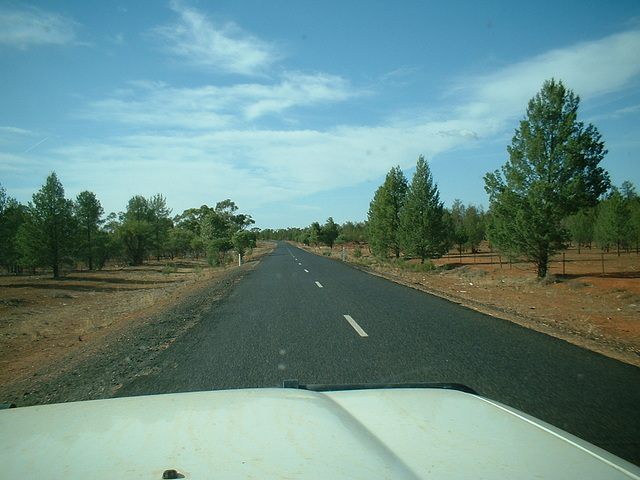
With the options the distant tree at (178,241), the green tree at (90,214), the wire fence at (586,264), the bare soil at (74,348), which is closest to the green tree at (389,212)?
the wire fence at (586,264)

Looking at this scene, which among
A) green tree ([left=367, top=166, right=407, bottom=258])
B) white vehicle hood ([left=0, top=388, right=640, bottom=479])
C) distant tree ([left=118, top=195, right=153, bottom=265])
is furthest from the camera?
distant tree ([left=118, top=195, right=153, bottom=265])

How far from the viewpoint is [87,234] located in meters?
50.4

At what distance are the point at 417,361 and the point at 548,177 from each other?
17.7m

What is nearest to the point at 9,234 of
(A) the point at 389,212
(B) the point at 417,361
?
(A) the point at 389,212

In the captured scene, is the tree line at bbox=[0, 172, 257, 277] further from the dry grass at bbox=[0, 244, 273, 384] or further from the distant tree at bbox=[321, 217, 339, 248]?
the distant tree at bbox=[321, 217, 339, 248]

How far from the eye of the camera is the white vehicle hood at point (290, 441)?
80.1 inches

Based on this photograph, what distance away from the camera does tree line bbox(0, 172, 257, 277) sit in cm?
3538

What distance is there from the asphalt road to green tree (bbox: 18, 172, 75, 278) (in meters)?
32.9

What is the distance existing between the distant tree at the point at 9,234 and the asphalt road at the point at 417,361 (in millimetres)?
37544

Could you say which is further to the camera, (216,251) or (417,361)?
(216,251)

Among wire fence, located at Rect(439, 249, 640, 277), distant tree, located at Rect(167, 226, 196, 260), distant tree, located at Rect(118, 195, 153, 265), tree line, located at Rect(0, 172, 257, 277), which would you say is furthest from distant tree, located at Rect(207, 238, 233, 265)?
distant tree, located at Rect(167, 226, 196, 260)

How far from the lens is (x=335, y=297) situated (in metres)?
13.3

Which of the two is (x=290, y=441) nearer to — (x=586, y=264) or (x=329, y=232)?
(x=586, y=264)

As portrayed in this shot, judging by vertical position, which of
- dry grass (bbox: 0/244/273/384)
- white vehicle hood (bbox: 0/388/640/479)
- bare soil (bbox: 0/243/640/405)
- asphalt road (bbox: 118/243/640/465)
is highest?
white vehicle hood (bbox: 0/388/640/479)
